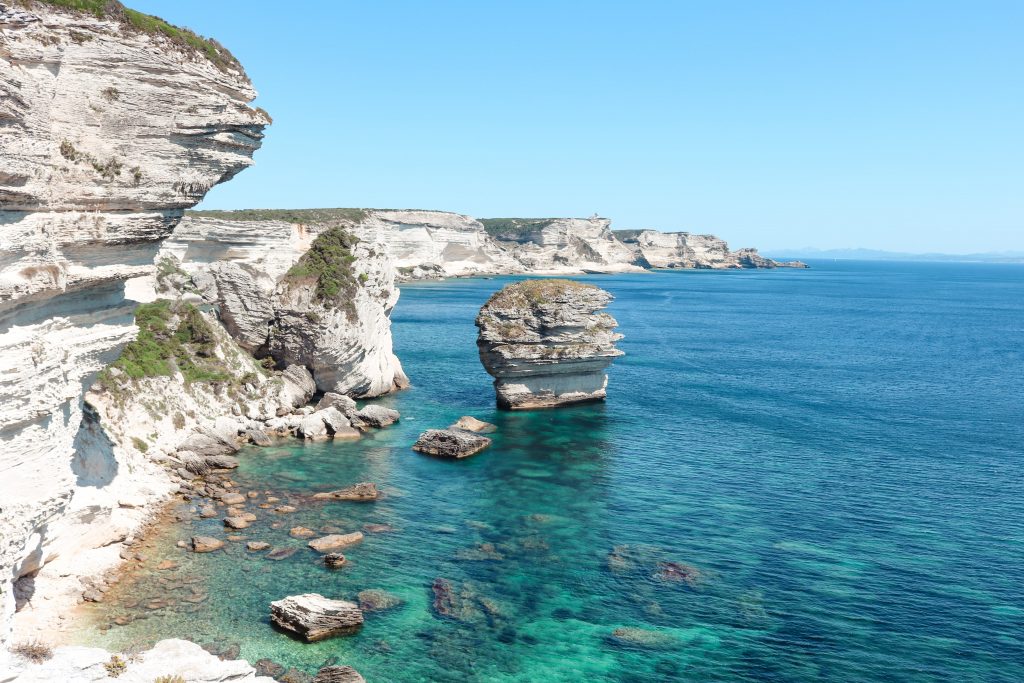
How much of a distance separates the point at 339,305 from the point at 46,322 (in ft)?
91.9

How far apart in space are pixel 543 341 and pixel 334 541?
2447cm

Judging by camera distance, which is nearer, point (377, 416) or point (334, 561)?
point (334, 561)

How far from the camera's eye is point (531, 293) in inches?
2042

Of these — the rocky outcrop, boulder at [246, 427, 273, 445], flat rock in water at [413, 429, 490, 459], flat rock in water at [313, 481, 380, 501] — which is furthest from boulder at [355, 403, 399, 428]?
the rocky outcrop

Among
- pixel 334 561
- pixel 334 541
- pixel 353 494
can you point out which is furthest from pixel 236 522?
pixel 334 561

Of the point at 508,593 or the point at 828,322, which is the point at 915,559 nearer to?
the point at 508,593

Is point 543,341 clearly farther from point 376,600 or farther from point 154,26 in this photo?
point 154,26

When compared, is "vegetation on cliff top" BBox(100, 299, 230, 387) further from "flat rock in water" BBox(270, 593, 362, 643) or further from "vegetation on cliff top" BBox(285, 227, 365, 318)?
"flat rock in water" BBox(270, 593, 362, 643)

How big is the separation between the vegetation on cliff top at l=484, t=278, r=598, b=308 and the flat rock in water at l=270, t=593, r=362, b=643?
30.3 meters

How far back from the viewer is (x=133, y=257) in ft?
86.7

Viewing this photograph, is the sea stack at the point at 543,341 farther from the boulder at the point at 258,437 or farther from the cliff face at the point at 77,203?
the cliff face at the point at 77,203

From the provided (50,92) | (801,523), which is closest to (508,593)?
(801,523)

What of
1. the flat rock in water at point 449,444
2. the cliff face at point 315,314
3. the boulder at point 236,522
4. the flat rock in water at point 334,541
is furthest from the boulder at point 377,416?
the flat rock in water at point 334,541

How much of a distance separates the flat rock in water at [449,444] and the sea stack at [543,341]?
9278 millimetres
